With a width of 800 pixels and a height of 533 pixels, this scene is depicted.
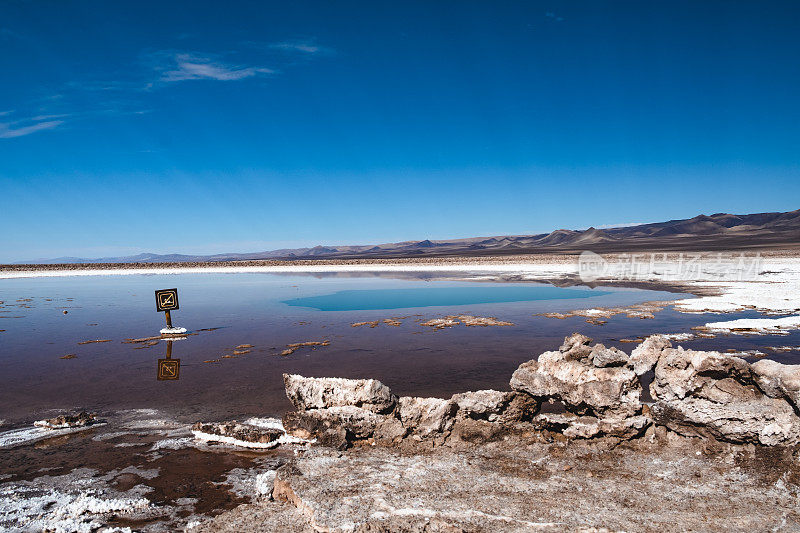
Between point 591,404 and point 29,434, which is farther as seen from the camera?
point 29,434

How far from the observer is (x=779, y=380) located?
4.71 meters

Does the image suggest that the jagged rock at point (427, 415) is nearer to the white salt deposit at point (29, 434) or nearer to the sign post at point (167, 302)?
the white salt deposit at point (29, 434)

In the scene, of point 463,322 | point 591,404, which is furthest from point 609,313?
point 591,404

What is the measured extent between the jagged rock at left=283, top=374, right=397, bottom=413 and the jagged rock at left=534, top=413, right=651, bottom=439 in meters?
1.97

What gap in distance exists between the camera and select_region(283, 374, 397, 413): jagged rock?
5.58m

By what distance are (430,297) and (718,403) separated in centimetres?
1622

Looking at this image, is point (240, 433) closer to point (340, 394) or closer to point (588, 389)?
point (340, 394)

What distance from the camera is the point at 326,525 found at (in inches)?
141

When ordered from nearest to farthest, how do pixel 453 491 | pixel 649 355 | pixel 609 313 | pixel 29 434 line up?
1. pixel 453 491
2. pixel 649 355
3. pixel 29 434
4. pixel 609 313

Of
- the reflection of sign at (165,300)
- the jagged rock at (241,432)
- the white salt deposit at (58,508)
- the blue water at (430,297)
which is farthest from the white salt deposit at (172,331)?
the white salt deposit at (58,508)

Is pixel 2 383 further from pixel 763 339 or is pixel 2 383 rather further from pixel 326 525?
pixel 763 339

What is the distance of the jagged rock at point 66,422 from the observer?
6.14 meters

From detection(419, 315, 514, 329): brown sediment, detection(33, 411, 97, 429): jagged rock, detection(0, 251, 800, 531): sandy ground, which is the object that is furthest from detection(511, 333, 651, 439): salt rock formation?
detection(419, 315, 514, 329): brown sediment

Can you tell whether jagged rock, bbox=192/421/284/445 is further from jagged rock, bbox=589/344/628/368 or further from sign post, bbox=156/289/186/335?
sign post, bbox=156/289/186/335
